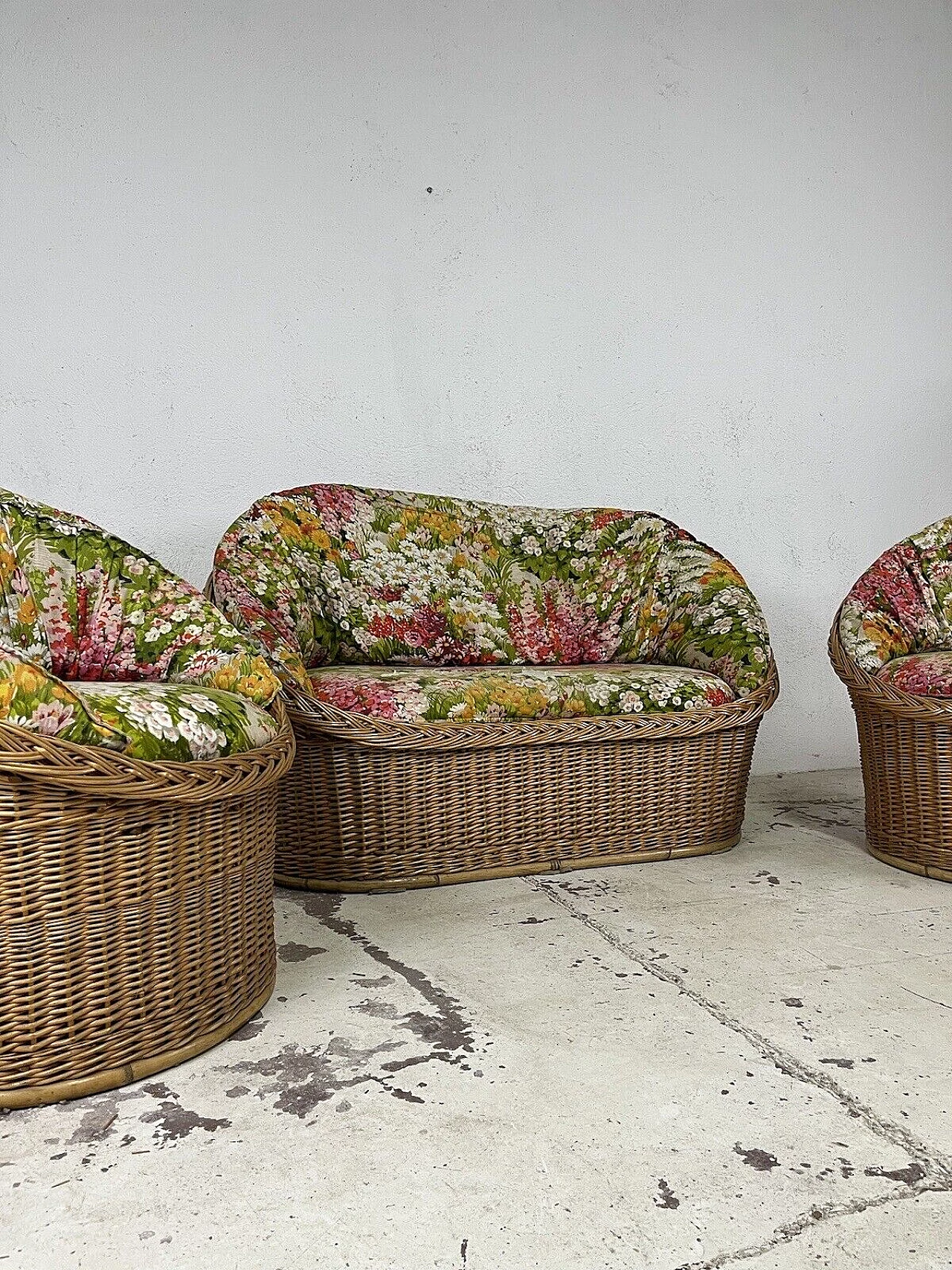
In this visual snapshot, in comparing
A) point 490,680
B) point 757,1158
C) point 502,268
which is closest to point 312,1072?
point 757,1158

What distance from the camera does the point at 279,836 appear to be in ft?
8.68

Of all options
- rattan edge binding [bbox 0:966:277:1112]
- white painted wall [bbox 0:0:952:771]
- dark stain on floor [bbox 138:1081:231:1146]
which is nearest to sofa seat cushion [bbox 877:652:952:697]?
white painted wall [bbox 0:0:952:771]

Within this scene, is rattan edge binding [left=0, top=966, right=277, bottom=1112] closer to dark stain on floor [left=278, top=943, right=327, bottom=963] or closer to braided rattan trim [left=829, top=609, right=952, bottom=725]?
dark stain on floor [left=278, top=943, right=327, bottom=963]

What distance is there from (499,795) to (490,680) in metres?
0.28

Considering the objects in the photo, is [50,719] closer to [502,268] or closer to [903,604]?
[903,604]

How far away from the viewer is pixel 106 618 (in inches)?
88.0

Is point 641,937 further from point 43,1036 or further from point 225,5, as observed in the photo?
point 225,5

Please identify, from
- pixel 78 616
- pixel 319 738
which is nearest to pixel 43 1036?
pixel 78 616

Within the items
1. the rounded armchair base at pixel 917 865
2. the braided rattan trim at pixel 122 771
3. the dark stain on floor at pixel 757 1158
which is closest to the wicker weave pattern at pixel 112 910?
the braided rattan trim at pixel 122 771

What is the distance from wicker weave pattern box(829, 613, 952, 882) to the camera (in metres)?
2.70

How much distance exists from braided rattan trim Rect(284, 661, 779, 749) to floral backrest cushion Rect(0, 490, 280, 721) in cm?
42

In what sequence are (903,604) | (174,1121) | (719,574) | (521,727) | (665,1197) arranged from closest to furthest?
(665,1197) → (174,1121) → (521,727) → (903,604) → (719,574)

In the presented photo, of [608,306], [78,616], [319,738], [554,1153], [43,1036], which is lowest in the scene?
[554,1153]

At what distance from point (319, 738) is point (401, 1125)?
1152 millimetres
